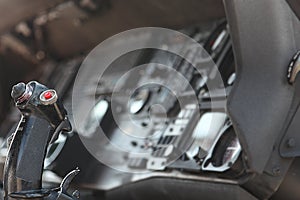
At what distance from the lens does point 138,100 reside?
3156 millimetres

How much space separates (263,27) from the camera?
2002mm

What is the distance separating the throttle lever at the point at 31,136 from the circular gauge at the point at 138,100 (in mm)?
1285

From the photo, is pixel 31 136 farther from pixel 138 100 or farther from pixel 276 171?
pixel 138 100

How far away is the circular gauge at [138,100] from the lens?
3.11 m

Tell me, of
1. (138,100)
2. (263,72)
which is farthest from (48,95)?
(138,100)

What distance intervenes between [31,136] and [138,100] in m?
1.40

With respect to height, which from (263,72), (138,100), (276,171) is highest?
(263,72)

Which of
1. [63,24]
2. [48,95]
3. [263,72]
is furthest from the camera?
[63,24]

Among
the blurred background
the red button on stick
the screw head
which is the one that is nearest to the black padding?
the screw head

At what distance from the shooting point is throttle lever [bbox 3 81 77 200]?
5.74 feet

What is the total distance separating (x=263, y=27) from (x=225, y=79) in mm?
773

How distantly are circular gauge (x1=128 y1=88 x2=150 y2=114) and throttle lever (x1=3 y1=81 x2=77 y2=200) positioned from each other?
4.22 feet

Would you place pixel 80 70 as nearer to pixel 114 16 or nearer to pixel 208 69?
pixel 114 16

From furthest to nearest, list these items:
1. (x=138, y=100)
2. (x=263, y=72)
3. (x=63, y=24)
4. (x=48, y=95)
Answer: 1. (x=63, y=24)
2. (x=138, y=100)
3. (x=263, y=72)
4. (x=48, y=95)
